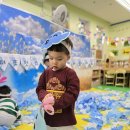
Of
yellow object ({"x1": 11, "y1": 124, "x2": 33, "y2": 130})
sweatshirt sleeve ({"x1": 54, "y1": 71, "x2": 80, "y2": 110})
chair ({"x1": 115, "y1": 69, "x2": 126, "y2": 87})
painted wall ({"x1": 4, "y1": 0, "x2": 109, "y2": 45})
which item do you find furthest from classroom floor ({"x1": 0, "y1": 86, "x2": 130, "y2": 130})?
chair ({"x1": 115, "y1": 69, "x2": 126, "y2": 87})

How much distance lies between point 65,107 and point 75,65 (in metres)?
4.53

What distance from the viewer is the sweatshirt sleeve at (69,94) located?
1.00m

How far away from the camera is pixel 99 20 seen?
775 cm

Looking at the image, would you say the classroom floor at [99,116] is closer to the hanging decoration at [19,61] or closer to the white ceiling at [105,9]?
the hanging decoration at [19,61]

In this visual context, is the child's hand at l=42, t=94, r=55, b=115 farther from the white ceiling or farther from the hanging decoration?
the white ceiling

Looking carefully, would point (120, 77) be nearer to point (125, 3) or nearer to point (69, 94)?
point (125, 3)

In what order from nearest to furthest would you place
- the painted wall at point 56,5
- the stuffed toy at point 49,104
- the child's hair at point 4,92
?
1. the stuffed toy at point 49,104
2. the child's hair at point 4,92
3. the painted wall at point 56,5

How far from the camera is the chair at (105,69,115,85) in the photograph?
23.6 feet

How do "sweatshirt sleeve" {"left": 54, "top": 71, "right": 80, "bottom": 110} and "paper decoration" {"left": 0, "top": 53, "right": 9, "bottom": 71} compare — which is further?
"paper decoration" {"left": 0, "top": 53, "right": 9, "bottom": 71}

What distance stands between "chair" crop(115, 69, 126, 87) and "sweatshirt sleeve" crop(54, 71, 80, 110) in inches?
241

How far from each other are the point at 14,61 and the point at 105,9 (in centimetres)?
418

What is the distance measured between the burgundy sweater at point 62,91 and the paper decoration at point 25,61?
2606mm

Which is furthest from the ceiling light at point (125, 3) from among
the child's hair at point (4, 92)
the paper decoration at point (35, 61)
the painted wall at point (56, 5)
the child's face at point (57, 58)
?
→ the child's face at point (57, 58)

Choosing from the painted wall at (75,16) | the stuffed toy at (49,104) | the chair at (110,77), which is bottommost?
the chair at (110,77)
